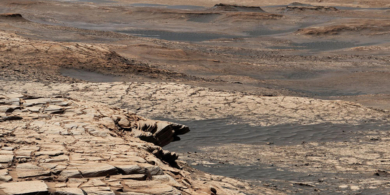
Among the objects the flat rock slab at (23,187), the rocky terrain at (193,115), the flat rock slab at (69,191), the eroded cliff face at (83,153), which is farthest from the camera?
the rocky terrain at (193,115)

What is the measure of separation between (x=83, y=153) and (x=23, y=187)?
1297mm

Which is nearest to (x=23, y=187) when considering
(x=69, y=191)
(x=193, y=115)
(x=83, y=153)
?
(x=69, y=191)

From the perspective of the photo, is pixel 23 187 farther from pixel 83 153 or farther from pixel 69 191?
pixel 83 153

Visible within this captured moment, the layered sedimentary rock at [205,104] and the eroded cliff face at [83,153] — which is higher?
the eroded cliff face at [83,153]

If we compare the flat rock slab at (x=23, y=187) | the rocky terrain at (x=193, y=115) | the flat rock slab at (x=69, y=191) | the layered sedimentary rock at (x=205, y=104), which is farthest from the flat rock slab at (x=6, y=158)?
the layered sedimentary rock at (x=205, y=104)

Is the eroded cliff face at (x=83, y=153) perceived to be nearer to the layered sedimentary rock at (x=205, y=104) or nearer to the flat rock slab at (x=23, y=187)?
Result: the flat rock slab at (x=23, y=187)

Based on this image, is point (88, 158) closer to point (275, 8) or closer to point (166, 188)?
point (166, 188)

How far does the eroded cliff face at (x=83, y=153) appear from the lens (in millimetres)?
4824

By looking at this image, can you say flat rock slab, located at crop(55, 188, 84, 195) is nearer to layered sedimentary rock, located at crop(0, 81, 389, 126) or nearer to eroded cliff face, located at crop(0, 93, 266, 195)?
eroded cliff face, located at crop(0, 93, 266, 195)

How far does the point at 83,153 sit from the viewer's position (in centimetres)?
570

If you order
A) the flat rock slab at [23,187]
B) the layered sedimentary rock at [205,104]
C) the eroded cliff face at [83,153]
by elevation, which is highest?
the flat rock slab at [23,187]

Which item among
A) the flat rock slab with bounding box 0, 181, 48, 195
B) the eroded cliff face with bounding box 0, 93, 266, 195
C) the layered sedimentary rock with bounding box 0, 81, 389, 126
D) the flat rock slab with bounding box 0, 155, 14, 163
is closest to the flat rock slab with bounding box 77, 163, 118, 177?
the eroded cliff face with bounding box 0, 93, 266, 195

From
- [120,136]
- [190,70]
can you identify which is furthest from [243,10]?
[120,136]

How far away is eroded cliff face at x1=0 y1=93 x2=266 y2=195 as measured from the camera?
4.82 meters
